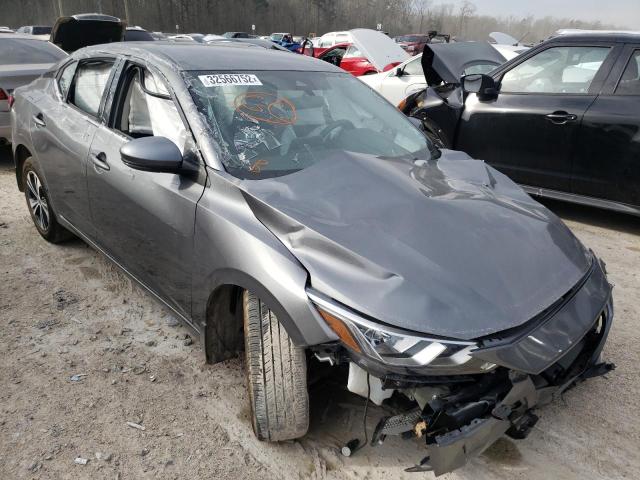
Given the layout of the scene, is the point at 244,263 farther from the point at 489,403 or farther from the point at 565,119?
the point at 565,119

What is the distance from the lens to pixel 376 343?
1657 mm

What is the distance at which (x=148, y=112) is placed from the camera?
8.96 feet

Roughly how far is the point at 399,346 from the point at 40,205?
11.7 ft

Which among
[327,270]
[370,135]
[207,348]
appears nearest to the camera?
[327,270]

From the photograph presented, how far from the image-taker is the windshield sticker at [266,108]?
2.55m

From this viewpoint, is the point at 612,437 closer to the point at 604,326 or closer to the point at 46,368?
the point at 604,326

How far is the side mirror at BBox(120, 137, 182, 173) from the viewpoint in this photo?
2262 mm

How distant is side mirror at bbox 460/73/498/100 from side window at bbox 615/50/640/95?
42.4 inches

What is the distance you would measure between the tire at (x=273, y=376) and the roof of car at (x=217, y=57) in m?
1.34

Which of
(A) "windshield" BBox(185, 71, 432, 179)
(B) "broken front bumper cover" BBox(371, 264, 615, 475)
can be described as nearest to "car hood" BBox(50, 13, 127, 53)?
(A) "windshield" BBox(185, 71, 432, 179)

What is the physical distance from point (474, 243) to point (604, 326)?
714 mm

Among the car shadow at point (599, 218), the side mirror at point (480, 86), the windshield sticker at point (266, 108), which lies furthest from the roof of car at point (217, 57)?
the car shadow at point (599, 218)

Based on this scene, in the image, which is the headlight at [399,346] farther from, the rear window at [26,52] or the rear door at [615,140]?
the rear window at [26,52]

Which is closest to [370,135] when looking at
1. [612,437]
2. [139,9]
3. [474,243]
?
[474,243]
